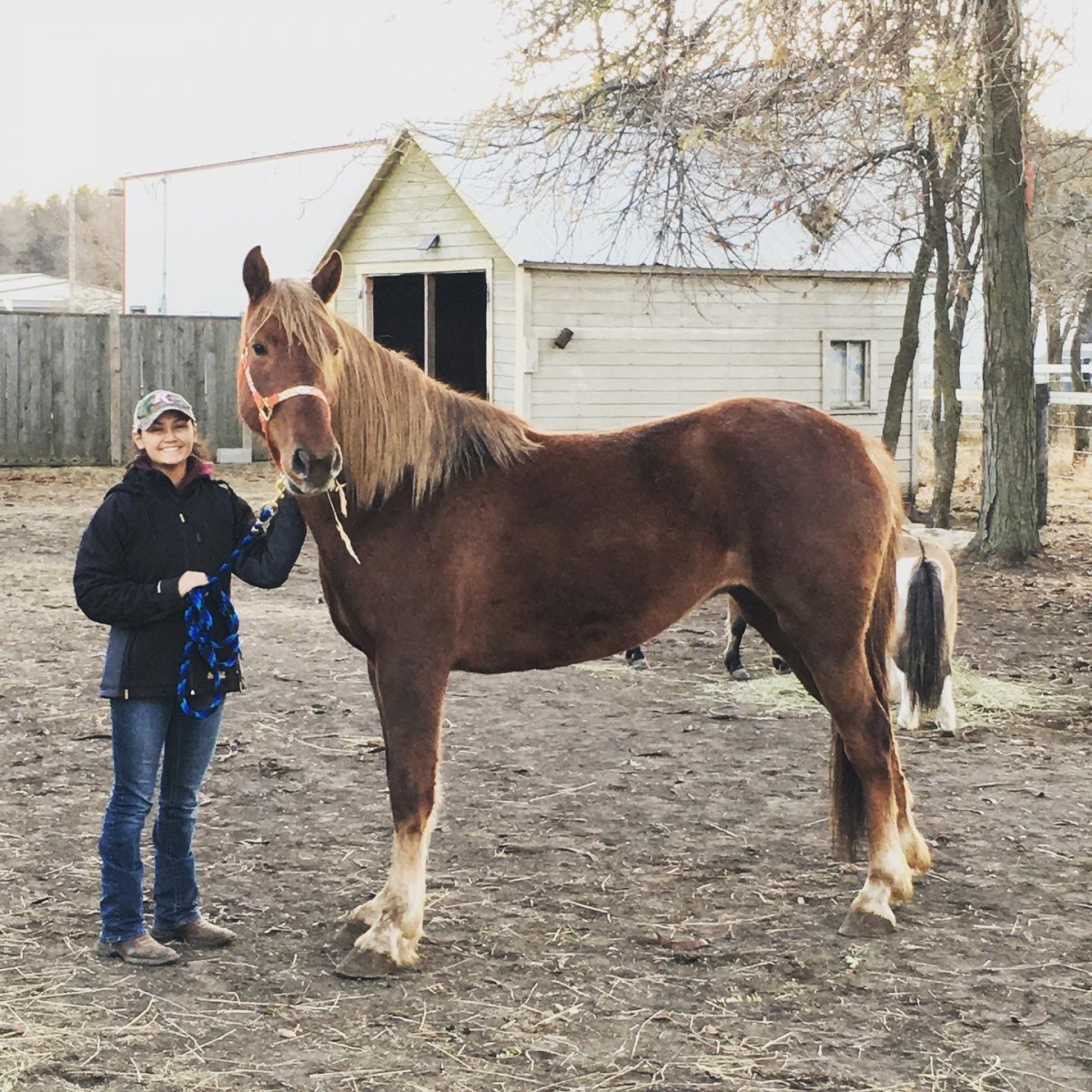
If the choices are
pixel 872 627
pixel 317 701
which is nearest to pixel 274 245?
pixel 317 701

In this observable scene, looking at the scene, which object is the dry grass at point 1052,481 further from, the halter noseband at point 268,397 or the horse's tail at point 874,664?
the halter noseband at point 268,397

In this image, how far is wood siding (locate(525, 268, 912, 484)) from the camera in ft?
46.3

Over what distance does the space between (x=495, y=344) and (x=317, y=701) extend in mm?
8493

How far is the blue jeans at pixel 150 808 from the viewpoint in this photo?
360cm

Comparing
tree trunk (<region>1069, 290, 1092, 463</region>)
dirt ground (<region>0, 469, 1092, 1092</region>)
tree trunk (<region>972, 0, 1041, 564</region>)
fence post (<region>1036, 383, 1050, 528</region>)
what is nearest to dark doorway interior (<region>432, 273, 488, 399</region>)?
fence post (<region>1036, 383, 1050, 528</region>)

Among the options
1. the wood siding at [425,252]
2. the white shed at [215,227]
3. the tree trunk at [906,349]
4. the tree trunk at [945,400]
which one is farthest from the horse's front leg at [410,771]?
the white shed at [215,227]

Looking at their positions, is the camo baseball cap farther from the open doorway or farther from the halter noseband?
the open doorway

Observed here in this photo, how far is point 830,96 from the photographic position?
29.7 feet

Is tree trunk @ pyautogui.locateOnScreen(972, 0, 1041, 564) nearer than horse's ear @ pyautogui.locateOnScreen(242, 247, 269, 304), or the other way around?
horse's ear @ pyautogui.locateOnScreen(242, 247, 269, 304)

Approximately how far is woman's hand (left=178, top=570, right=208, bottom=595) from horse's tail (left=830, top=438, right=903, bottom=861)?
1.96 m

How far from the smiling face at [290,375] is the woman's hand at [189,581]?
0.35 m

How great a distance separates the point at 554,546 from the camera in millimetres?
3895

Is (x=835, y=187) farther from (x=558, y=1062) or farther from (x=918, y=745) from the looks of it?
(x=558, y=1062)

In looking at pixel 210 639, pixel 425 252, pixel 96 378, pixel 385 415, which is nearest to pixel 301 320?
pixel 385 415
